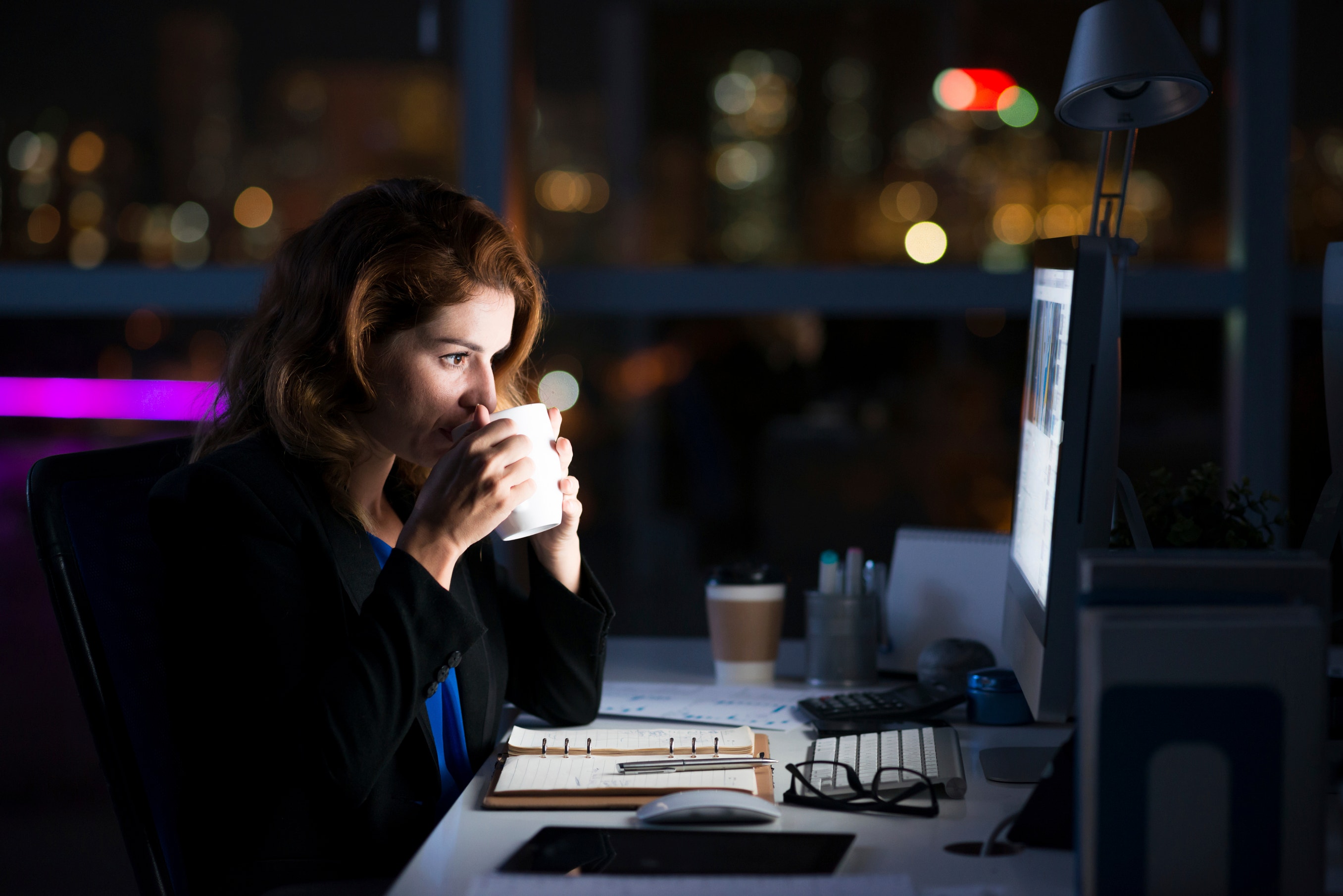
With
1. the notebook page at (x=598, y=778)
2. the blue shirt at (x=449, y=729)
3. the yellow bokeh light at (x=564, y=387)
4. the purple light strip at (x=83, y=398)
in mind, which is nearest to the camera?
the notebook page at (x=598, y=778)

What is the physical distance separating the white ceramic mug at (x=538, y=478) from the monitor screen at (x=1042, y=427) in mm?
460

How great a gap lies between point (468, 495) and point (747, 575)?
21.7 inches

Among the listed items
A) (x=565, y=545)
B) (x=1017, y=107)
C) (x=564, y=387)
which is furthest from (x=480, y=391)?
(x=1017, y=107)

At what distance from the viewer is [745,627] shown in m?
1.48

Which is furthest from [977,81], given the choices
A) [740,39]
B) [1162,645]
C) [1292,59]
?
[1162,645]

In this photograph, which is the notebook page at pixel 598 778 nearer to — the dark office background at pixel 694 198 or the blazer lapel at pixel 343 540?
the blazer lapel at pixel 343 540

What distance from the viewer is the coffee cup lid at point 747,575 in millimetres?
1493

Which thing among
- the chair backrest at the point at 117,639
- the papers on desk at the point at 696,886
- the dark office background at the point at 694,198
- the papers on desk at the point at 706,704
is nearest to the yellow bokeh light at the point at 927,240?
the dark office background at the point at 694,198

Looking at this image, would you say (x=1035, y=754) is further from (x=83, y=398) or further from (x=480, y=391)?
(x=83, y=398)

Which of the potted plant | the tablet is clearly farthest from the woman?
the potted plant

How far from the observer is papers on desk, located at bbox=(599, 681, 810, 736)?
1.27 meters

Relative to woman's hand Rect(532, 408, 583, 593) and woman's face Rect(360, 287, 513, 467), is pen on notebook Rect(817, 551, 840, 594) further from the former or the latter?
woman's face Rect(360, 287, 513, 467)

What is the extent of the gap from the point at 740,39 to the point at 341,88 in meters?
1.22

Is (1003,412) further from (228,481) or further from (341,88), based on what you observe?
(228,481)
